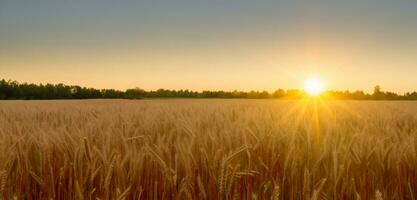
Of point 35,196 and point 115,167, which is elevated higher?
point 115,167

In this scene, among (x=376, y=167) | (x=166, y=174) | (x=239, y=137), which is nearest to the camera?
(x=166, y=174)

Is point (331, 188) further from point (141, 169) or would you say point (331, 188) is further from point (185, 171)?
point (141, 169)

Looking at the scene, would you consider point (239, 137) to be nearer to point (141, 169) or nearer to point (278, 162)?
point (278, 162)

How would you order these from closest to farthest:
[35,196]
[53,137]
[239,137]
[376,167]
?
1. [35,196]
2. [376,167]
3. [53,137]
4. [239,137]

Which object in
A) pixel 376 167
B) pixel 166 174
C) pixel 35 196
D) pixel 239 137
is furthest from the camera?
pixel 239 137

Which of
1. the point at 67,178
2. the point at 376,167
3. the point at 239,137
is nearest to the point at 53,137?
the point at 67,178

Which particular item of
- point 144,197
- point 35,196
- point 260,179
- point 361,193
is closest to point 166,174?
point 144,197

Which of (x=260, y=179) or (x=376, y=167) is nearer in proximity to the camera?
(x=260, y=179)

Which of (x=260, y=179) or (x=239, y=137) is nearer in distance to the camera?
(x=260, y=179)

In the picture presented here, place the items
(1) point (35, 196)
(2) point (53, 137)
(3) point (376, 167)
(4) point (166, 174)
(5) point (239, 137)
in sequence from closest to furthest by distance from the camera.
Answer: (4) point (166, 174)
(1) point (35, 196)
(3) point (376, 167)
(2) point (53, 137)
(5) point (239, 137)

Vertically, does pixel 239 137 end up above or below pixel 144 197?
above

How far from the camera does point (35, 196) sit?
1871 mm

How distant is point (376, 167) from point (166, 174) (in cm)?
103

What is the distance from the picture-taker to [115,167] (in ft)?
6.02
